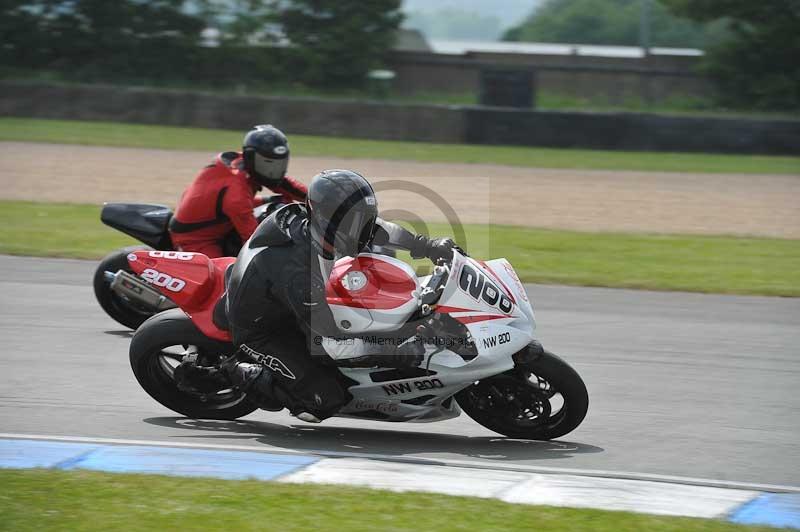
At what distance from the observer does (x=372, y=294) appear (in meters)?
5.93

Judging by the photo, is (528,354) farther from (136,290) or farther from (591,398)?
(136,290)

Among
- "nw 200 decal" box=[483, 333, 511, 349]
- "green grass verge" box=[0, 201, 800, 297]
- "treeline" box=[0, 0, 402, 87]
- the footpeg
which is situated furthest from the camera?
"treeline" box=[0, 0, 402, 87]

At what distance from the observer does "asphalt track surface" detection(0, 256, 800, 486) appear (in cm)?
610

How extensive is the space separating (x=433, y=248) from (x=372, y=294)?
42 cm

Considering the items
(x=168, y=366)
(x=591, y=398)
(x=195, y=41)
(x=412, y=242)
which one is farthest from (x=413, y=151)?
(x=412, y=242)

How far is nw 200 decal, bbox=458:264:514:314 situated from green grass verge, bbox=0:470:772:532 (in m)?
1.20

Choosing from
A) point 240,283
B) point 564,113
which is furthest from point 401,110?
point 240,283

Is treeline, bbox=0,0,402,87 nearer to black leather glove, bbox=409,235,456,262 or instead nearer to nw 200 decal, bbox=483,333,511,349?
black leather glove, bbox=409,235,456,262

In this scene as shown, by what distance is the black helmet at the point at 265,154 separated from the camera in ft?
28.1

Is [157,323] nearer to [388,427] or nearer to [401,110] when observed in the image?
[388,427]

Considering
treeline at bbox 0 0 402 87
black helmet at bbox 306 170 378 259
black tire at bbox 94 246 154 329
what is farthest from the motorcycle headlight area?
treeline at bbox 0 0 402 87

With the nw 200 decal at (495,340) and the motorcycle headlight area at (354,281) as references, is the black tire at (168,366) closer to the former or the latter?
the motorcycle headlight area at (354,281)

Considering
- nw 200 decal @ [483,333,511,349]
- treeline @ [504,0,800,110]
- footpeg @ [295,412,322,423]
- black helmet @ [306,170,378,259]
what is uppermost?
treeline @ [504,0,800,110]

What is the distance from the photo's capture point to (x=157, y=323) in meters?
6.50
